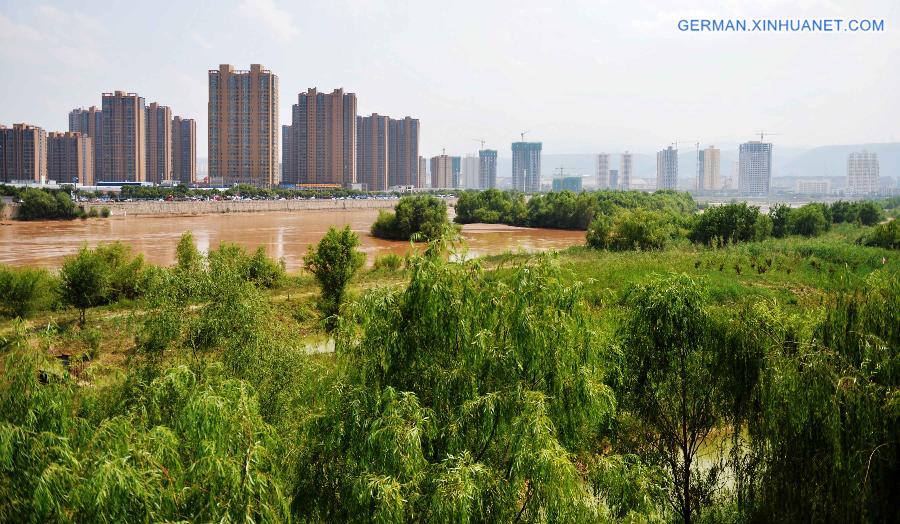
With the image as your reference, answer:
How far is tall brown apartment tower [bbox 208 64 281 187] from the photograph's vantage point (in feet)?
355

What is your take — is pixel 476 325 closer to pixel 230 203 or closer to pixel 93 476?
pixel 93 476

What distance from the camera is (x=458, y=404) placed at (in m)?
6.20

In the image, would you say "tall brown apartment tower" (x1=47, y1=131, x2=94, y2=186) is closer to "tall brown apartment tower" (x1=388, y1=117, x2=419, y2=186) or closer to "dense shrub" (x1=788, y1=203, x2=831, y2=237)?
"tall brown apartment tower" (x1=388, y1=117, x2=419, y2=186)

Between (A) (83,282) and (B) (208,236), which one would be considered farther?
(B) (208,236)

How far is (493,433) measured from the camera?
5945mm

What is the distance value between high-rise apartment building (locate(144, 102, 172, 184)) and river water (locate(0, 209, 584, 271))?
163 ft

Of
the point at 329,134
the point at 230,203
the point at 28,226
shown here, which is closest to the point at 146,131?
the point at 329,134

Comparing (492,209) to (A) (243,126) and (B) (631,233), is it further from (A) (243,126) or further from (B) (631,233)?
(A) (243,126)

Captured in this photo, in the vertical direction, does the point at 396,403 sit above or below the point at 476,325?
below

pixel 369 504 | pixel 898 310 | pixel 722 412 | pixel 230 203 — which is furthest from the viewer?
pixel 230 203

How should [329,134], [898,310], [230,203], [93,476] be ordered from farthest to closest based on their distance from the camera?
1. [329,134]
2. [230,203]
3. [898,310]
4. [93,476]

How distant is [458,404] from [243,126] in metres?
112

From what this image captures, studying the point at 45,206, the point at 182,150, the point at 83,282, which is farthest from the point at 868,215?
the point at 182,150

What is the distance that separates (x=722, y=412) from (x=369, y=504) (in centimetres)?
508
